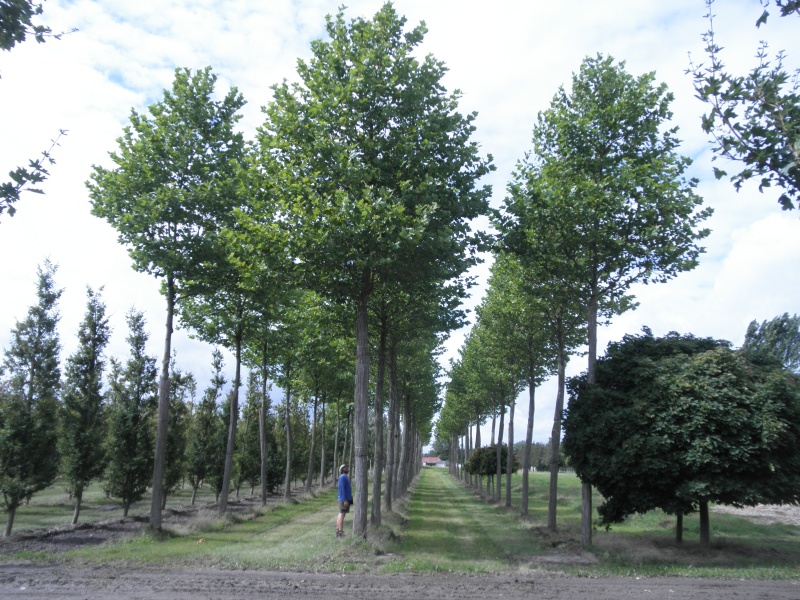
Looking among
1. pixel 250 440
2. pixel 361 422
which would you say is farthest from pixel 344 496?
pixel 250 440

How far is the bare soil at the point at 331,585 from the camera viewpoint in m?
9.07

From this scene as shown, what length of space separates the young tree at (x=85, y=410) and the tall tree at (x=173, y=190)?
5.64m

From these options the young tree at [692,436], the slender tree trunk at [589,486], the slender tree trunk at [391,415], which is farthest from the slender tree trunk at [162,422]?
the slender tree trunk at [589,486]

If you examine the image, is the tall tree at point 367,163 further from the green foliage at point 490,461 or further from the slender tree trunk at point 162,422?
the green foliage at point 490,461

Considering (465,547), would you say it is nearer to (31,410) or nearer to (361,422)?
(361,422)

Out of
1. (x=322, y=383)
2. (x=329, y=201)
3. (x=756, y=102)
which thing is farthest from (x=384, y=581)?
(x=322, y=383)

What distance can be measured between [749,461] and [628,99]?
10.3 m

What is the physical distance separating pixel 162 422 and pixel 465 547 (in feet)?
31.1

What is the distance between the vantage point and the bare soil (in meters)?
9.07

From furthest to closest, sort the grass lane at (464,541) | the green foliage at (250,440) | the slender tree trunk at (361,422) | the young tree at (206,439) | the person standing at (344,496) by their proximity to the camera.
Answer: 1. the green foliage at (250,440)
2. the young tree at (206,439)
3. the person standing at (344,496)
4. the slender tree trunk at (361,422)
5. the grass lane at (464,541)

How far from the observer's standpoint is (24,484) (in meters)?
17.1

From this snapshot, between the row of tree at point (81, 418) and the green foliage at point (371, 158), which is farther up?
the green foliage at point (371, 158)

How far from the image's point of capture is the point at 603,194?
16.2 metres

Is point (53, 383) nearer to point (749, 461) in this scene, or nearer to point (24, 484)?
point (24, 484)
